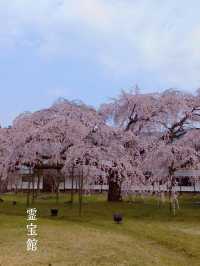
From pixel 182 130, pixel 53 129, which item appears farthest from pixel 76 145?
pixel 182 130

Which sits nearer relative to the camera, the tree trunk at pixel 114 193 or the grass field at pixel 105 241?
the grass field at pixel 105 241

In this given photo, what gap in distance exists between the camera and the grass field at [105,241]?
869cm

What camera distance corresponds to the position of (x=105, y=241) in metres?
10.7

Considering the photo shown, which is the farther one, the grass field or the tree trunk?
the tree trunk

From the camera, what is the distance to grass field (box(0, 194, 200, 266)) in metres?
8.69

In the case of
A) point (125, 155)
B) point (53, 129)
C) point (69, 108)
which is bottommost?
point (125, 155)

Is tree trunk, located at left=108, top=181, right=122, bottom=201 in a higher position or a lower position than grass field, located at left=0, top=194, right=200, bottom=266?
higher

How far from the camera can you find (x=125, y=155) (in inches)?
753

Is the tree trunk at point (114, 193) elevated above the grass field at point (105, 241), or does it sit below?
above

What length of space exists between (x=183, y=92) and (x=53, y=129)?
763cm

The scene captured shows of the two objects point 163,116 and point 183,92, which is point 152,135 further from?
point 183,92

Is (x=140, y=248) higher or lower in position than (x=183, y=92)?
lower

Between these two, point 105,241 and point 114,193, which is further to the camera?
point 114,193

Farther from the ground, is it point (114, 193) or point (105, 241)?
point (114, 193)
